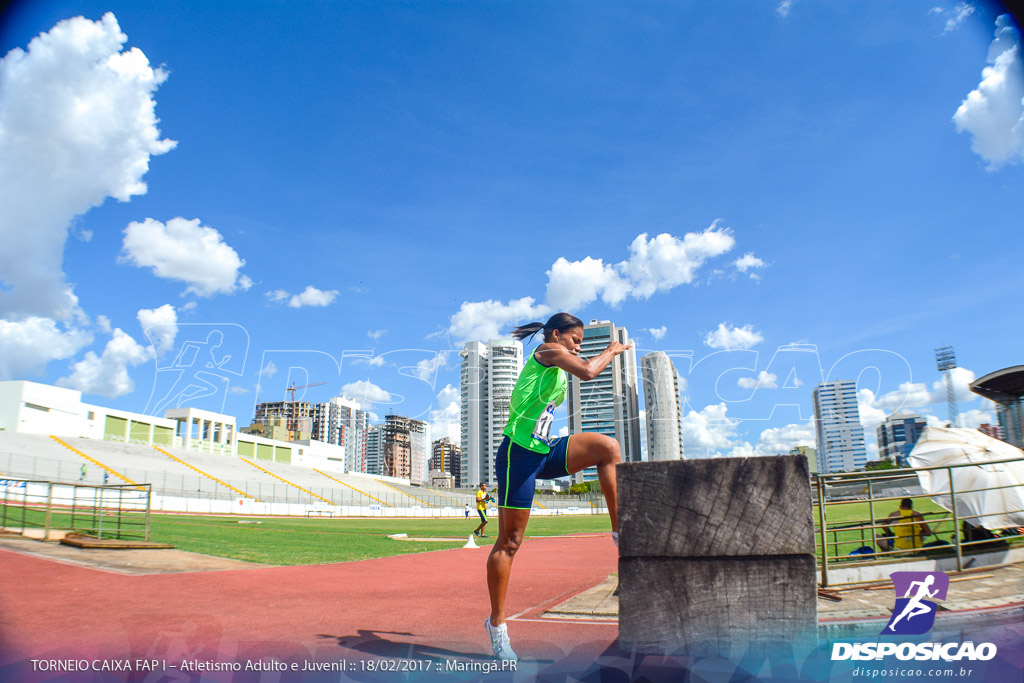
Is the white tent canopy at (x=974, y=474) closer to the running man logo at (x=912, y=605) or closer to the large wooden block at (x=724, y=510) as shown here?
the running man logo at (x=912, y=605)

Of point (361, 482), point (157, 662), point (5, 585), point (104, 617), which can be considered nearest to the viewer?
point (157, 662)

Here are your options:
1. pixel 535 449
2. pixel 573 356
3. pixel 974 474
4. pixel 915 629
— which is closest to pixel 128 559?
pixel 535 449

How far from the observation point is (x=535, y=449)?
10.7 feet

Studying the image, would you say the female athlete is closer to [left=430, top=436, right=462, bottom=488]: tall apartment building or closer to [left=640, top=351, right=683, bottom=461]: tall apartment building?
[left=640, top=351, right=683, bottom=461]: tall apartment building

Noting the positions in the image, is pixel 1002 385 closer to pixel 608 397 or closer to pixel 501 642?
pixel 501 642

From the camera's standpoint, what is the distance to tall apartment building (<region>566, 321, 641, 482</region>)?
105ft

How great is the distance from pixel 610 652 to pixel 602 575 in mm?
5261

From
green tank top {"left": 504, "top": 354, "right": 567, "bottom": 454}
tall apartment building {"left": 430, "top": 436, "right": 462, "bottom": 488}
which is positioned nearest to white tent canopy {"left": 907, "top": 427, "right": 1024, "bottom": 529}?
green tank top {"left": 504, "top": 354, "right": 567, "bottom": 454}

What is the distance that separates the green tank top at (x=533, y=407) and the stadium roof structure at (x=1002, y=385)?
40.7 ft

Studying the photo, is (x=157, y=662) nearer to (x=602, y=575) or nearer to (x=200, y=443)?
(x=602, y=575)

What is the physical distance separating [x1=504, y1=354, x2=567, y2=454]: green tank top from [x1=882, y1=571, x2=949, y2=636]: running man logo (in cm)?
174

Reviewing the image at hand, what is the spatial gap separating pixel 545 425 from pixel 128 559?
7151 millimetres

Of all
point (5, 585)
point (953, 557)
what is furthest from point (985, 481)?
point (5, 585)

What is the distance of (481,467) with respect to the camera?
8719 centimetres
